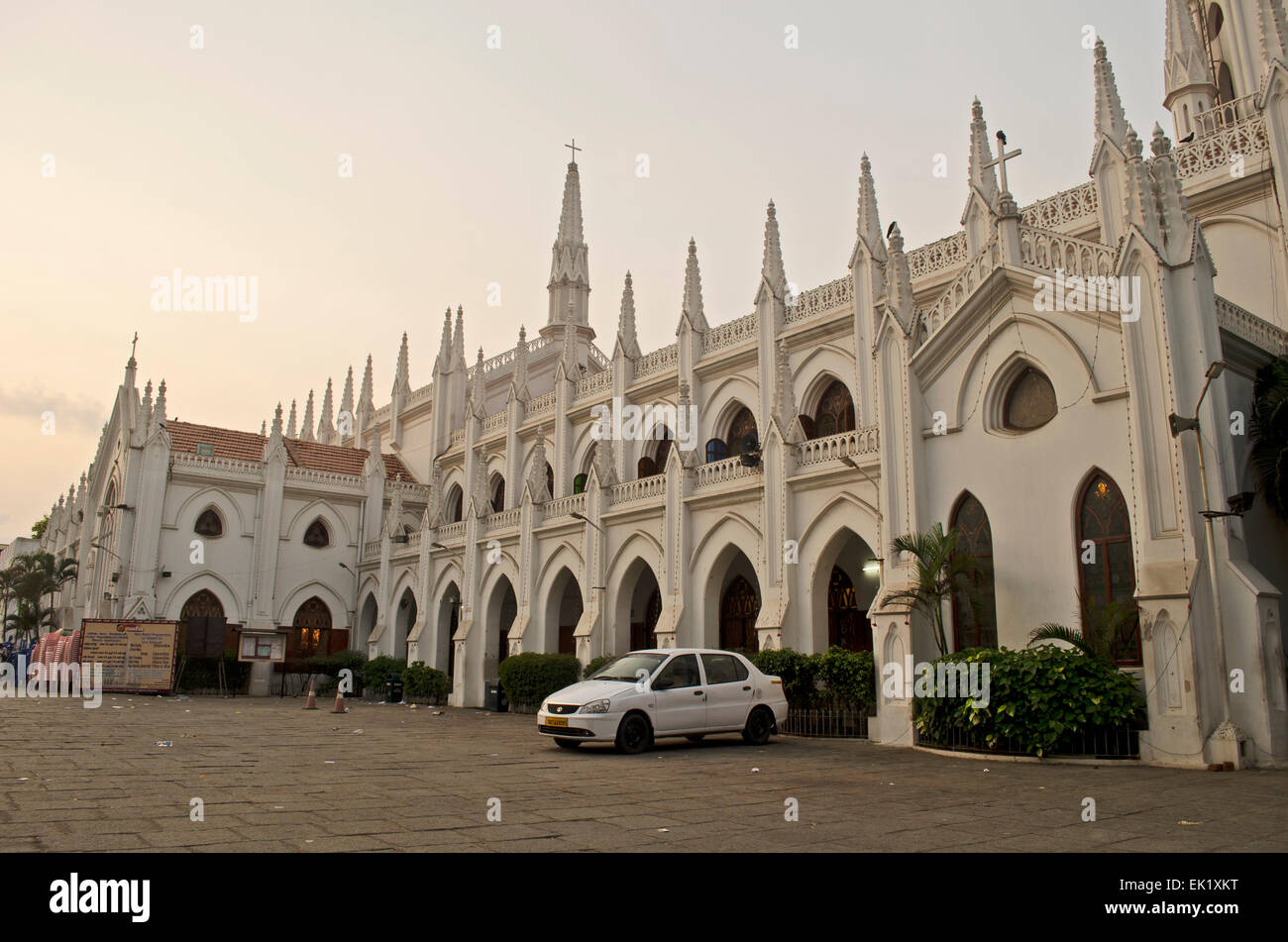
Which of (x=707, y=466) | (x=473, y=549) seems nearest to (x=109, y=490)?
(x=473, y=549)

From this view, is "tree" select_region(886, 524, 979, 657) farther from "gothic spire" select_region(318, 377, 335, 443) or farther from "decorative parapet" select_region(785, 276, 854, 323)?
"gothic spire" select_region(318, 377, 335, 443)

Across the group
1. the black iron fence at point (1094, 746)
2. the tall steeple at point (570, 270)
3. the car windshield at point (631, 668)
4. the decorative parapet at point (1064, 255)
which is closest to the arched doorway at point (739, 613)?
the car windshield at point (631, 668)

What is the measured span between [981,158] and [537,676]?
54.3 ft

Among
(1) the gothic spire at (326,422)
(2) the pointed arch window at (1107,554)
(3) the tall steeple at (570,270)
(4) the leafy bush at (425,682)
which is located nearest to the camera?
(2) the pointed arch window at (1107,554)

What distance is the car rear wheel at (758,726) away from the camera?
584 inches

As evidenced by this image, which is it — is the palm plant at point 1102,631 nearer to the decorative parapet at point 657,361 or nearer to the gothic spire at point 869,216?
the gothic spire at point 869,216

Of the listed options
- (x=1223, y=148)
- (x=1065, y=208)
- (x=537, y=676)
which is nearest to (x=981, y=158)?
(x=1065, y=208)

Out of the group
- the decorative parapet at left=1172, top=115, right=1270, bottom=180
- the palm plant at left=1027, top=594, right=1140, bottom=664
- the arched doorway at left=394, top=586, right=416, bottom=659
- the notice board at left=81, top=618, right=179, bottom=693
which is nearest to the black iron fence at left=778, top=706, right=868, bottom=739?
the palm plant at left=1027, top=594, right=1140, bottom=664

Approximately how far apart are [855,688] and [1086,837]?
33.8ft

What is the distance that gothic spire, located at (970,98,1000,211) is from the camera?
2052cm

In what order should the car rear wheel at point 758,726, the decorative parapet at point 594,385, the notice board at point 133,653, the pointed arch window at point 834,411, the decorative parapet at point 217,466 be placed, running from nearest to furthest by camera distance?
the car rear wheel at point 758,726
the pointed arch window at point 834,411
the notice board at point 133,653
the decorative parapet at point 594,385
the decorative parapet at point 217,466

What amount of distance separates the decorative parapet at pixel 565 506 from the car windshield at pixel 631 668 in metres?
13.2

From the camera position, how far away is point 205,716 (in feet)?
65.5

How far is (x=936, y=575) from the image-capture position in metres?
15.4
